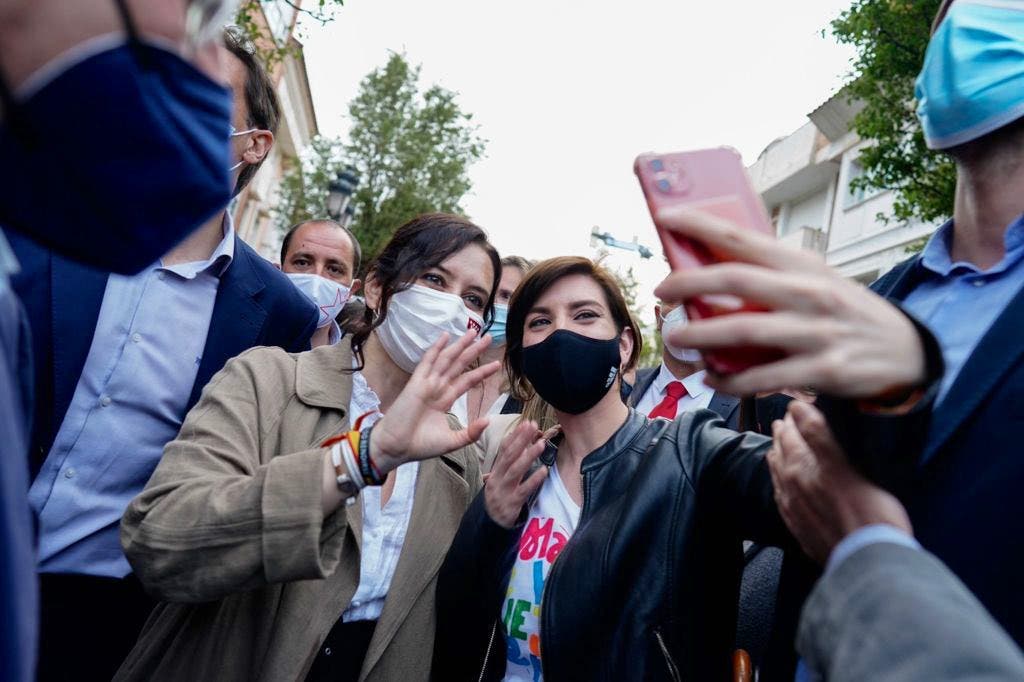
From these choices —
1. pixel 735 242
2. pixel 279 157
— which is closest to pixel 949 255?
pixel 735 242

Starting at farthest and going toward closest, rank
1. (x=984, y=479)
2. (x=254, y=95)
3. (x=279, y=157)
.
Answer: (x=279, y=157) < (x=254, y=95) < (x=984, y=479)

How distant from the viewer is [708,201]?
1021mm

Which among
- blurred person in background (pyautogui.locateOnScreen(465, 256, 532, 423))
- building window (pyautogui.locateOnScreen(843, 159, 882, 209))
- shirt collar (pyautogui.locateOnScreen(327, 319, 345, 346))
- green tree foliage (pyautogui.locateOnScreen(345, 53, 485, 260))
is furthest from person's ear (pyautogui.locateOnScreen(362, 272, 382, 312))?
building window (pyautogui.locateOnScreen(843, 159, 882, 209))

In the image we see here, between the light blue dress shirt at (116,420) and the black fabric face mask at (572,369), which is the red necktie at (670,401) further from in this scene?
the light blue dress shirt at (116,420)

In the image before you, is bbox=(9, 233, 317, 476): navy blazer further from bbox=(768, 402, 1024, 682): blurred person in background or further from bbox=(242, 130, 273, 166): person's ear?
bbox=(768, 402, 1024, 682): blurred person in background

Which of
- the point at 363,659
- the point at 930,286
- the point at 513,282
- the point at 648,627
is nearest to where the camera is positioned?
the point at 930,286

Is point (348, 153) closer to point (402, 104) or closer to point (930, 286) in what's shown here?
point (402, 104)

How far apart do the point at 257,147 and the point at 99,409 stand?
1.18m

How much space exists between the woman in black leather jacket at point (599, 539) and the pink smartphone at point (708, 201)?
2.46 ft

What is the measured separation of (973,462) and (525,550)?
1381 mm

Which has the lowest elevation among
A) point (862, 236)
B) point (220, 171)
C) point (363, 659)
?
point (862, 236)

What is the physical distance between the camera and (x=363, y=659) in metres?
2.06

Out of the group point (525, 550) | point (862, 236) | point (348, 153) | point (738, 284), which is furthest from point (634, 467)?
point (862, 236)

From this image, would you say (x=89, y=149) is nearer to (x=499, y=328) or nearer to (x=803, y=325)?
(x=803, y=325)
